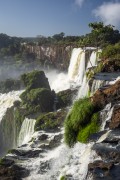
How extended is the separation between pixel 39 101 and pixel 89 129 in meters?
17.7

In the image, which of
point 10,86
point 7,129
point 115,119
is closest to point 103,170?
point 115,119

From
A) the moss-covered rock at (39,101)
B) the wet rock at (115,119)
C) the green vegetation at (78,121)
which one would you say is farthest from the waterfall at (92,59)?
the wet rock at (115,119)

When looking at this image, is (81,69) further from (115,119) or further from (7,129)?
(115,119)

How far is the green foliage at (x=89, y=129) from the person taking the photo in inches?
790

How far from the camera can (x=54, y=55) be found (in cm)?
6906

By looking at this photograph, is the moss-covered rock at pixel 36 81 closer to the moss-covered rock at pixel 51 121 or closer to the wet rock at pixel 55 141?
the moss-covered rock at pixel 51 121

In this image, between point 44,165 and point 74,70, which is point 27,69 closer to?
point 74,70

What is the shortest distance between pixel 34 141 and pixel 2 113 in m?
15.4

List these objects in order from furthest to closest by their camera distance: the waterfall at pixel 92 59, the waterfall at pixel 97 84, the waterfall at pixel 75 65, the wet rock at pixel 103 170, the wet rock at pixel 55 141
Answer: the waterfall at pixel 75 65, the waterfall at pixel 92 59, the waterfall at pixel 97 84, the wet rock at pixel 55 141, the wet rock at pixel 103 170

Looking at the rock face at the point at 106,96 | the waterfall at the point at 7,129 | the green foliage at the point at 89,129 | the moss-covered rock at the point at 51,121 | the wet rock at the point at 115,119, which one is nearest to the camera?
the wet rock at the point at 115,119

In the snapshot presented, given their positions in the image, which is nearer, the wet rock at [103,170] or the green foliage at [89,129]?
the wet rock at [103,170]

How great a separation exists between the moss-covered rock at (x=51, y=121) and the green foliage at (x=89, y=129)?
7.91 m

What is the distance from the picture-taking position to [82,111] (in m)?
20.9

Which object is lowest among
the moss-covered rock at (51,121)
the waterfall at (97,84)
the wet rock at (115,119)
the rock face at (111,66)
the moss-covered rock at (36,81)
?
the moss-covered rock at (51,121)
